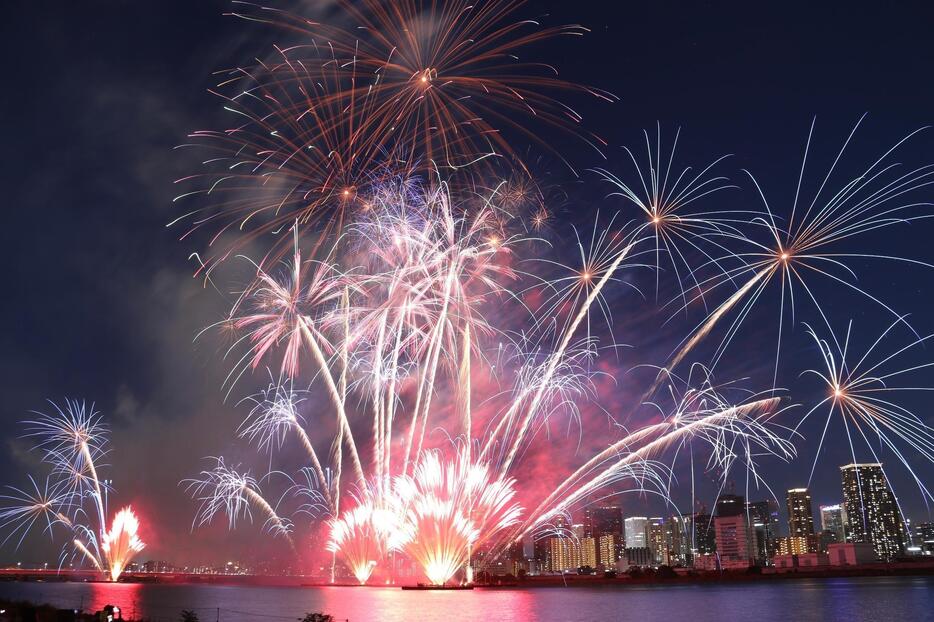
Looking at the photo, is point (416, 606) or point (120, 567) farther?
point (120, 567)

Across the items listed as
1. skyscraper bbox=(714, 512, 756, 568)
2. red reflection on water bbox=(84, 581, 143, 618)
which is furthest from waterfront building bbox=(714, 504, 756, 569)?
red reflection on water bbox=(84, 581, 143, 618)

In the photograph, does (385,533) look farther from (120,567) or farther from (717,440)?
(120,567)

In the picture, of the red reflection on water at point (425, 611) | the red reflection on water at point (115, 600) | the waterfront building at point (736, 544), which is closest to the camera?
the red reflection on water at point (425, 611)

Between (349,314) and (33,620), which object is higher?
(349,314)

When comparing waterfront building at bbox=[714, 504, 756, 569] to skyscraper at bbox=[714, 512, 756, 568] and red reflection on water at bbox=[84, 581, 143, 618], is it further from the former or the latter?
red reflection on water at bbox=[84, 581, 143, 618]

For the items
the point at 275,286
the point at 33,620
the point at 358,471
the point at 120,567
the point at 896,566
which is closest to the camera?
the point at 33,620

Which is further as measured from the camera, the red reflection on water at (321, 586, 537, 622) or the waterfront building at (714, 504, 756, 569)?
the waterfront building at (714, 504, 756, 569)

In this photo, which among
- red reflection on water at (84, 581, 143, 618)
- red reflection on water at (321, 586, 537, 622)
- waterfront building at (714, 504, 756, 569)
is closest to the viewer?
red reflection on water at (321, 586, 537, 622)

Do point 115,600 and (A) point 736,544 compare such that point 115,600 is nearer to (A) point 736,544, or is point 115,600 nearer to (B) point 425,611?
(B) point 425,611

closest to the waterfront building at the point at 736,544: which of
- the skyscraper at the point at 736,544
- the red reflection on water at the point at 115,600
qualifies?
the skyscraper at the point at 736,544

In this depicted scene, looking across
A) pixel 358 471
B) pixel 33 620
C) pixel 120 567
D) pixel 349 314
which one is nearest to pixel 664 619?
pixel 358 471

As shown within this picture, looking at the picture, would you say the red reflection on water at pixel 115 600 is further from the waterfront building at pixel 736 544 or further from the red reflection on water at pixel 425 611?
the waterfront building at pixel 736 544
